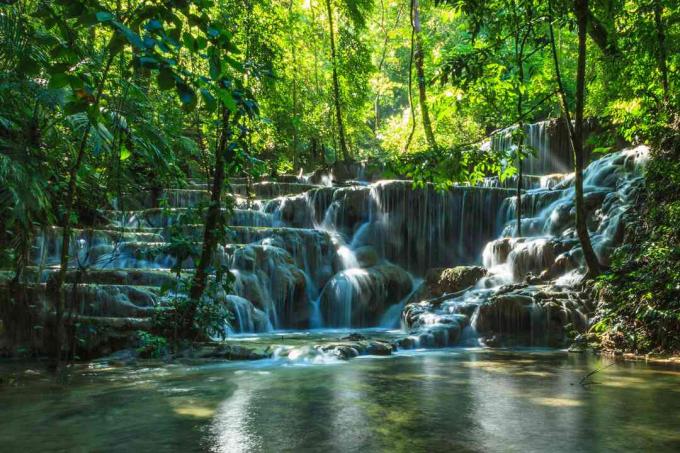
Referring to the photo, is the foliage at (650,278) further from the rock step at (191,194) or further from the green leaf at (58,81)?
the rock step at (191,194)

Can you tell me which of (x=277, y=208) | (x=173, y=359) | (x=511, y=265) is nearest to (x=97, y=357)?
(x=173, y=359)

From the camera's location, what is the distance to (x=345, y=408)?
14.6ft

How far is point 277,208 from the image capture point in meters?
18.5

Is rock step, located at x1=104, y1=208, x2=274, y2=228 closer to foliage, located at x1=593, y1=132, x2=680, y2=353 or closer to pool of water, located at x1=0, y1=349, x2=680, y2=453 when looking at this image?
pool of water, located at x1=0, y1=349, x2=680, y2=453

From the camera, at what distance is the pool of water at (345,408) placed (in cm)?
342

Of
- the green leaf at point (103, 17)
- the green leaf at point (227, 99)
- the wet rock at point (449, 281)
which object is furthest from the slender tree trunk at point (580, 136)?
the green leaf at point (103, 17)

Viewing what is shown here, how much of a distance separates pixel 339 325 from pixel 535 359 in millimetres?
6872

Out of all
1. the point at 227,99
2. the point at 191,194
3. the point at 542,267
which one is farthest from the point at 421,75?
the point at 227,99

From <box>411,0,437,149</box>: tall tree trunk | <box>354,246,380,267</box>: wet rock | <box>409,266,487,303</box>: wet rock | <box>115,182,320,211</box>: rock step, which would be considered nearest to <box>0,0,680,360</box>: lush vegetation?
<box>115,182,320,211</box>: rock step

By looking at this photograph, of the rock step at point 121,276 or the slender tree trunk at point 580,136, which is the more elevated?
the slender tree trunk at point 580,136

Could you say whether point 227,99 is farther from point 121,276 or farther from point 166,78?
point 121,276

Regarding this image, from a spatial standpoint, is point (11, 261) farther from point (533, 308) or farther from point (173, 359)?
point (533, 308)

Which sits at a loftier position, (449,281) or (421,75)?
(421,75)

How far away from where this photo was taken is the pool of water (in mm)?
3418
